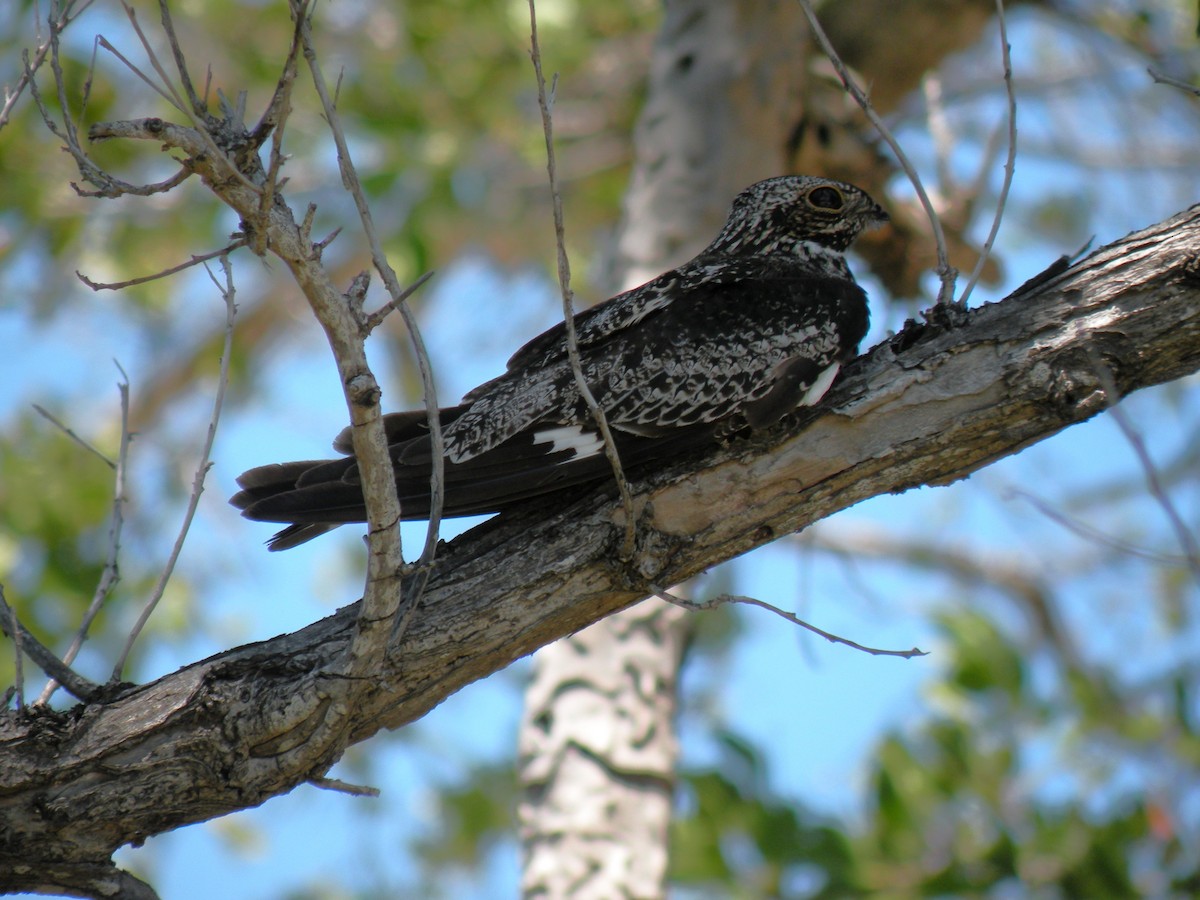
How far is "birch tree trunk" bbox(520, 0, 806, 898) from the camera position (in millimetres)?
4742

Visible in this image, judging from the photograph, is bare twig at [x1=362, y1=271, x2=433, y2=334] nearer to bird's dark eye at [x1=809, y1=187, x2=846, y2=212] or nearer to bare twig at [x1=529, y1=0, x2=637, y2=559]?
bare twig at [x1=529, y1=0, x2=637, y2=559]

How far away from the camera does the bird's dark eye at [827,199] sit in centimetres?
412

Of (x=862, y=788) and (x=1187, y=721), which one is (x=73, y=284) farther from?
(x=1187, y=721)

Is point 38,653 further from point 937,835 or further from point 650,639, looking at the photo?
point 937,835

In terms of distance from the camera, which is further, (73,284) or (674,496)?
(73,284)

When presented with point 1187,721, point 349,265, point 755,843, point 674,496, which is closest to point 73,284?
point 349,265

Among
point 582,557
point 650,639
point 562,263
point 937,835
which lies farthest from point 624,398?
point 937,835

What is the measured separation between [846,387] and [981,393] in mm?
358

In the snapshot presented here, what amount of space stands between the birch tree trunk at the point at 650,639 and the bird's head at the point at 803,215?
1.20 m

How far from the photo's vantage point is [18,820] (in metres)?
2.74

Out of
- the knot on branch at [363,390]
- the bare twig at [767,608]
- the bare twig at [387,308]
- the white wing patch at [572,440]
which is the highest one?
the white wing patch at [572,440]

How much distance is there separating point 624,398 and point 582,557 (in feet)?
1.61

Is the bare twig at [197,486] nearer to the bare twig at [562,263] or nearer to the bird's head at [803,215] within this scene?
the bare twig at [562,263]

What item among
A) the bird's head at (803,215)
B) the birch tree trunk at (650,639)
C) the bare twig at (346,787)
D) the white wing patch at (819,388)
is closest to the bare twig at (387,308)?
the bare twig at (346,787)
